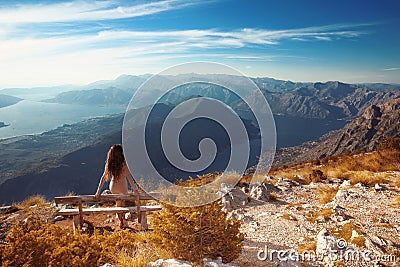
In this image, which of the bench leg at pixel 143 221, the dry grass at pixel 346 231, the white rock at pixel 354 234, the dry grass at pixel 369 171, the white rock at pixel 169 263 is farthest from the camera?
the dry grass at pixel 369 171

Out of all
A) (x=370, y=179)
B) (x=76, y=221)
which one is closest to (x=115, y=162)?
(x=76, y=221)

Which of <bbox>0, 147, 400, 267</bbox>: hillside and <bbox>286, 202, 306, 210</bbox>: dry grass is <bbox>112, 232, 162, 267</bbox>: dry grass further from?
<bbox>286, 202, 306, 210</bbox>: dry grass

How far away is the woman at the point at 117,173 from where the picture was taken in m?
7.60

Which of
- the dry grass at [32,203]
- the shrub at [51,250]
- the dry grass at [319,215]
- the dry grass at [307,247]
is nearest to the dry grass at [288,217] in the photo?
the dry grass at [319,215]

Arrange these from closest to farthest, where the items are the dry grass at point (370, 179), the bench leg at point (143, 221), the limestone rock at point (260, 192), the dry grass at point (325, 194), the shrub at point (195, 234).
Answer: the shrub at point (195, 234)
the bench leg at point (143, 221)
the dry grass at point (325, 194)
the limestone rock at point (260, 192)
the dry grass at point (370, 179)

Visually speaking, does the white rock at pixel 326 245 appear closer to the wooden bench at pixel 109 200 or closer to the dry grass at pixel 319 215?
the dry grass at pixel 319 215

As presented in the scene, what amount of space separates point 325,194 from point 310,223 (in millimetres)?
3182

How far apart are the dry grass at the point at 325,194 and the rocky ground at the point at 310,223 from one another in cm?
3

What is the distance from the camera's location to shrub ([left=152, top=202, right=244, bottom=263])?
4.82 meters

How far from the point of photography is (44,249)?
446cm

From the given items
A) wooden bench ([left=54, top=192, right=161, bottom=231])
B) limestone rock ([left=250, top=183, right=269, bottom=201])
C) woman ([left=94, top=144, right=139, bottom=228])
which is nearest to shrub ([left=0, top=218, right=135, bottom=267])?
wooden bench ([left=54, top=192, right=161, bottom=231])

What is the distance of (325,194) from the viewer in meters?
10.2

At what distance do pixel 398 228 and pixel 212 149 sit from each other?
492 centimetres

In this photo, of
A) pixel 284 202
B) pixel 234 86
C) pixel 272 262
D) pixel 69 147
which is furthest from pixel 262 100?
pixel 69 147
